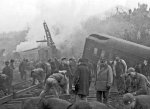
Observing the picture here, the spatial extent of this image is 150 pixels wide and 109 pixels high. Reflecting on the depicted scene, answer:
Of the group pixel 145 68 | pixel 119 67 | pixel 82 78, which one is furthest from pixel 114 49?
pixel 82 78

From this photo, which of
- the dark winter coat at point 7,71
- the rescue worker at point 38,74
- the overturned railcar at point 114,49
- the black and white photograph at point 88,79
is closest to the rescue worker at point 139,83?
the black and white photograph at point 88,79

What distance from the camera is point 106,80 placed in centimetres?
809

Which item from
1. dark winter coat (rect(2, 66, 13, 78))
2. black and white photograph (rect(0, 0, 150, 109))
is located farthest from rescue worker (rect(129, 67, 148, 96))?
dark winter coat (rect(2, 66, 13, 78))

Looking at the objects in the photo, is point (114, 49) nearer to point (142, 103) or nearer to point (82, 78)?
point (82, 78)

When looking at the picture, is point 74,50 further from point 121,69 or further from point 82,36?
point 121,69

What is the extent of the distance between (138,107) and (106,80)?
2.95 metres

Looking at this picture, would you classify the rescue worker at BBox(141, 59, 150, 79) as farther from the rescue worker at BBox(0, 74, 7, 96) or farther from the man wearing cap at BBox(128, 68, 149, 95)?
the rescue worker at BBox(0, 74, 7, 96)

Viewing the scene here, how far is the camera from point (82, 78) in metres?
7.89

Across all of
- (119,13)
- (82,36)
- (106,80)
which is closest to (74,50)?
(82,36)

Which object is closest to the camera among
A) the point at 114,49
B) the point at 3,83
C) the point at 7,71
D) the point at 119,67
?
the point at 3,83

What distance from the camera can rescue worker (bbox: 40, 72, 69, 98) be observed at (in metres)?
7.49

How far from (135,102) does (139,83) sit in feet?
4.92

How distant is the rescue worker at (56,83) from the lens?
749 centimetres

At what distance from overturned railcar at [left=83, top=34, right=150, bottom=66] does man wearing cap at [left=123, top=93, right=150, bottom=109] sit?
825 centimetres
